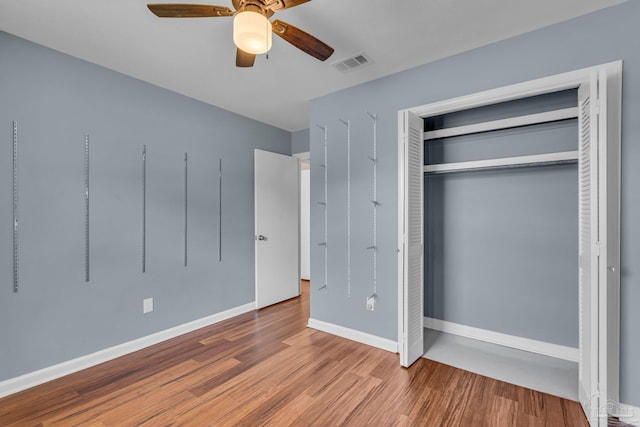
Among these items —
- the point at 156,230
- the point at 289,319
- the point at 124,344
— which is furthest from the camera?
the point at 289,319

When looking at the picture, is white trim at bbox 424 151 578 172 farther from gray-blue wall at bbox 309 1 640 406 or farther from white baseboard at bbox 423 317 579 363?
white baseboard at bbox 423 317 579 363

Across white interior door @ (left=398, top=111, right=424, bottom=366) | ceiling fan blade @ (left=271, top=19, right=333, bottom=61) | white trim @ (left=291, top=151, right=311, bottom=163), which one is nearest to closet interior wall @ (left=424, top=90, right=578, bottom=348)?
white interior door @ (left=398, top=111, right=424, bottom=366)

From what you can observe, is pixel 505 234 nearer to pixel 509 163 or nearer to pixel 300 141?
pixel 509 163

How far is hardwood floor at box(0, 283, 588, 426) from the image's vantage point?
191cm

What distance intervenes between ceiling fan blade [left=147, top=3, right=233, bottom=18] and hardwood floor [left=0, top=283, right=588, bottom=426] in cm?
235

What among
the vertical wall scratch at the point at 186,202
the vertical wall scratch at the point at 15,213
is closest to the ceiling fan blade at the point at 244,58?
the vertical wall scratch at the point at 186,202

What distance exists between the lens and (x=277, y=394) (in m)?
2.16

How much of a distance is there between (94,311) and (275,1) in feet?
9.14

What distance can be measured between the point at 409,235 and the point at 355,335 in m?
1.24

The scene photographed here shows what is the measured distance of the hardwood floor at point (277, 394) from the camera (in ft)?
6.25

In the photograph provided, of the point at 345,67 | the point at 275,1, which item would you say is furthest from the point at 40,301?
the point at 345,67

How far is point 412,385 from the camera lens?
2.25 meters

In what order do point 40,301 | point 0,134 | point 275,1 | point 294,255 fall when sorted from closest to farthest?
point 275,1 → point 0,134 → point 40,301 → point 294,255

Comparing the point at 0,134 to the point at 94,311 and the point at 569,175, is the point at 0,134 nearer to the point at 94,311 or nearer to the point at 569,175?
the point at 94,311
